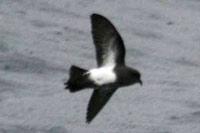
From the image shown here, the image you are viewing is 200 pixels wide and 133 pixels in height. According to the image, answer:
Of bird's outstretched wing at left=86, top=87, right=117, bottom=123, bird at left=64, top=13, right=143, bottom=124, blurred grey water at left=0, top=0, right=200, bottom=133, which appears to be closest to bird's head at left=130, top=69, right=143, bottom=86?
bird at left=64, top=13, right=143, bottom=124

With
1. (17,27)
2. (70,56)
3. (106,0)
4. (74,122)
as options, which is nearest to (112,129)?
(74,122)

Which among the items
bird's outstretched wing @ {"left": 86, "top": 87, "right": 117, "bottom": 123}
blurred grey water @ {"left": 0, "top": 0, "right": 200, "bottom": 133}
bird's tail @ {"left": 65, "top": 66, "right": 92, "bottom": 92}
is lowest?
blurred grey water @ {"left": 0, "top": 0, "right": 200, "bottom": 133}

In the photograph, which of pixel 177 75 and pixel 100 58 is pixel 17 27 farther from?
pixel 100 58

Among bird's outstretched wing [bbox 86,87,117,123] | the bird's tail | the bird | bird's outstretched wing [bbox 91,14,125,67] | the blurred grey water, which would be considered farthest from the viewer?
A: the blurred grey water

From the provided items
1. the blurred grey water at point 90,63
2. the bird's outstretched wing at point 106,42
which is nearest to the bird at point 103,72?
the bird's outstretched wing at point 106,42

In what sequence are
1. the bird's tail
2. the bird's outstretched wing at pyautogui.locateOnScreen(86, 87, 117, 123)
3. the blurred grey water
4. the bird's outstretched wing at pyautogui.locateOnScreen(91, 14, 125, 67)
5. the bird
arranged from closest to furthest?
the bird's tail, the bird, the bird's outstretched wing at pyautogui.locateOnScreen(91, 14, 125, 67), the bird's outstretched wing at pyautogui.locateOnScreen(86, 87, 117, 123), the blurred grey water

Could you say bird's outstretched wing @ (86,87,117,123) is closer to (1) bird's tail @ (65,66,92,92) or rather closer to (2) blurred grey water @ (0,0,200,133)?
(1) bird's tail @ (65,66,92,92)
